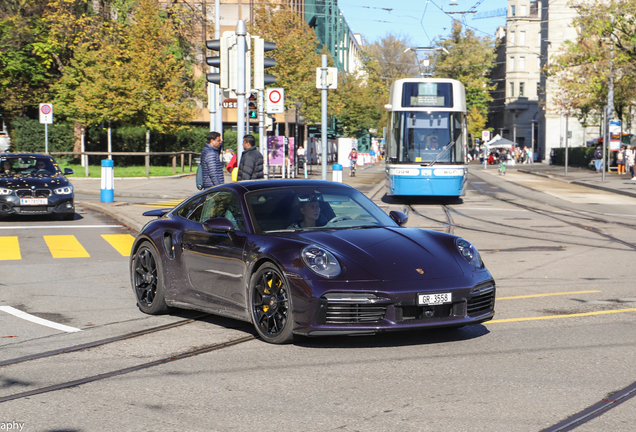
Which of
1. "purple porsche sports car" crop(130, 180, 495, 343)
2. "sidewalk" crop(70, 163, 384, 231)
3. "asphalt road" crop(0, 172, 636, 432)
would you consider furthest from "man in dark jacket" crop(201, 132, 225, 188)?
"purple porsche sports car" crop(130, 180, 495, 343)

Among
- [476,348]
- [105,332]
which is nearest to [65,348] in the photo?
[105,332]

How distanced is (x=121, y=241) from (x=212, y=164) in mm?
2056

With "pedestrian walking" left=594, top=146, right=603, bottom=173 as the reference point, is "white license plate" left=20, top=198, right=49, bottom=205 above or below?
below

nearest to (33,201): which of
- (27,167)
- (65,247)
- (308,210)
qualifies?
(27,167)

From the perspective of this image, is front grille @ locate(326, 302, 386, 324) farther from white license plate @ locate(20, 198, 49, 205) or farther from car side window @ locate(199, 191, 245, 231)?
white license plate @ locate(20, 198, 49, 205)

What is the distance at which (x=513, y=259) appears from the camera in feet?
39.4

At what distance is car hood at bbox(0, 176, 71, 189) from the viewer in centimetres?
1733

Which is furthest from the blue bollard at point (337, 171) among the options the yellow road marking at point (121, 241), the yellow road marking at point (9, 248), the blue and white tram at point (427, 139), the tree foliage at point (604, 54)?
the tree foliage at point (604, 54)

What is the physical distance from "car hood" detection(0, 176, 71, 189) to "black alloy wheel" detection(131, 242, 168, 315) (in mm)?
9804

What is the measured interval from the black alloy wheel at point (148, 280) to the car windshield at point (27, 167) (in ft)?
34.4

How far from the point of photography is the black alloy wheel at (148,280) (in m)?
7.87

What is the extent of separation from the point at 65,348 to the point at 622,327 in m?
4.52

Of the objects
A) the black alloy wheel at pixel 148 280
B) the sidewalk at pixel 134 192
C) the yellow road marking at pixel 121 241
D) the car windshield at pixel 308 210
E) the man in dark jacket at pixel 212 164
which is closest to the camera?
the car windshield at pixel 308 210

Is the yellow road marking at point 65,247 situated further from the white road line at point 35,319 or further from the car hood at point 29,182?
the white road line at point 35,319
